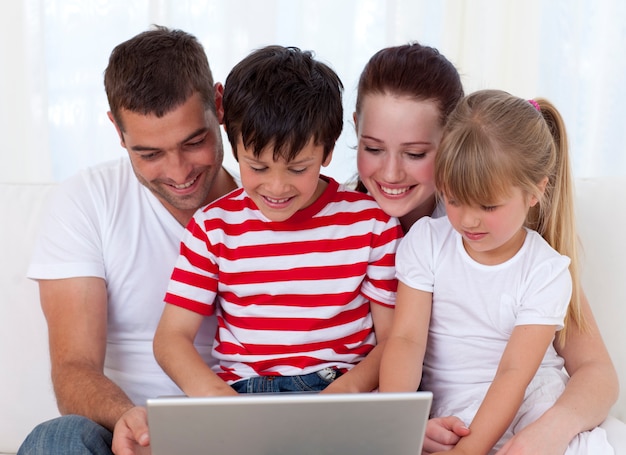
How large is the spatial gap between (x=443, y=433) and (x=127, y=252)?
29.9 inches

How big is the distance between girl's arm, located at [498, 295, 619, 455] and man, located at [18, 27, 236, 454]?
71cm

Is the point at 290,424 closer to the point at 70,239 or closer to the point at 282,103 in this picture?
the point at 282,103

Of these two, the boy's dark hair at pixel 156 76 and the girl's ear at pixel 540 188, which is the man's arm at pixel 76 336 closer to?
the boy's dark hair at pixel 156 76

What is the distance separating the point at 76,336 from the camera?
168cm

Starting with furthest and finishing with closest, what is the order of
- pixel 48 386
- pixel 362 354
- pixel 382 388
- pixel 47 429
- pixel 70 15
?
1. pixel 70 15
2. pixel 48 386
3. pixel 362 354
4. pixel 382 388
5. pixel 47 429

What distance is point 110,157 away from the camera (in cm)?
283

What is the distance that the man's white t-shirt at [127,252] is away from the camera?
176 centimetres

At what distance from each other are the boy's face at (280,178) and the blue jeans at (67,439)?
507 millimetres

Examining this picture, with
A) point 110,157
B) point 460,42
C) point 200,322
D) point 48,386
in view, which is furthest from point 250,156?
point 460,42

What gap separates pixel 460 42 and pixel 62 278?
1.75m

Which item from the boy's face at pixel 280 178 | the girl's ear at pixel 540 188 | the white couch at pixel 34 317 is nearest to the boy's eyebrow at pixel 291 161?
the boy's face at pixel 280 178

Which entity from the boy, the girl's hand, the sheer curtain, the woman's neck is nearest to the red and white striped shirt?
the boy

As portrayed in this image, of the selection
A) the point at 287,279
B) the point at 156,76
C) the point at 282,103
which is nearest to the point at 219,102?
the point at 156,76

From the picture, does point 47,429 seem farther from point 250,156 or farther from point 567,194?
point 567,194
